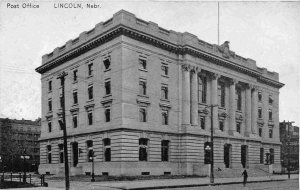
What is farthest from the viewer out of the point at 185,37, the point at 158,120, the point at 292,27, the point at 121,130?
the point at 185,37

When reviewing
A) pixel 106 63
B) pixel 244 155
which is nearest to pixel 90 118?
pixel 106 63

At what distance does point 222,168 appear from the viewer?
47688 millimetres

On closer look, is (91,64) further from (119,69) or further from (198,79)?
(198,79)

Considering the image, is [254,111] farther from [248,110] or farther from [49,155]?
[49,155]

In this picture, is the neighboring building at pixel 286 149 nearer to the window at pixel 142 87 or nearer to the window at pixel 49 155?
the window at pixel 142 87

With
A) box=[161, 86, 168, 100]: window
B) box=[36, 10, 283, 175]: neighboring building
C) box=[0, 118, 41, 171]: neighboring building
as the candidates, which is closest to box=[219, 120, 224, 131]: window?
box=[36, 10, 283, 175]: neighboring building

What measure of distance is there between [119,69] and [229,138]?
64.3 ft

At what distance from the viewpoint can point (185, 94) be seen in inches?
1768

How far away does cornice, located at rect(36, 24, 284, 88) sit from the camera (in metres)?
39.4

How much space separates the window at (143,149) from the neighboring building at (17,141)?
128 ft

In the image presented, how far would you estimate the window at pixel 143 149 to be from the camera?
40031 millimetres

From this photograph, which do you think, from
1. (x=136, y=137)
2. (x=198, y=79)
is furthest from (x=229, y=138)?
(x=136, y=137)

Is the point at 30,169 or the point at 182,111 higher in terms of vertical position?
the point at 182,111

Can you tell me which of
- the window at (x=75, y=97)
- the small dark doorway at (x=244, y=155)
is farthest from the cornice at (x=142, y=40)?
the small dark doorway at (x=244, y=155)
